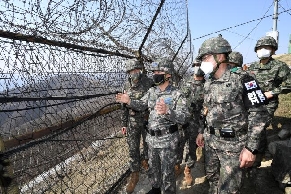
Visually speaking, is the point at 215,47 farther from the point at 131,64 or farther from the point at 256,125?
the point at 131,64

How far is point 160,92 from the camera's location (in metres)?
2.94

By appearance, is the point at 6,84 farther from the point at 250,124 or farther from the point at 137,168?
the point at 137,168

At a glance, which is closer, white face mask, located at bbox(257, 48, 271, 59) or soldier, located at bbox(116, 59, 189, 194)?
soldier, located at bbox(116, 59, 189, 194)

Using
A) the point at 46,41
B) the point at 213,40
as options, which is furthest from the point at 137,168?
the point at 46,41

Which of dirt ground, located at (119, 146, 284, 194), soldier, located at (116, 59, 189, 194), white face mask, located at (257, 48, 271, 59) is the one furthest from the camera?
white face mask, located at (257, 48, 271, 59)

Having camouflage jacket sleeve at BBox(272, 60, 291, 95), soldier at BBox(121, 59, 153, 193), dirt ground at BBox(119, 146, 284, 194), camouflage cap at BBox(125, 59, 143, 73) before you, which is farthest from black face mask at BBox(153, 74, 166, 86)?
camouflage jacket sleeve at BBox(272, 60, 291, 95)

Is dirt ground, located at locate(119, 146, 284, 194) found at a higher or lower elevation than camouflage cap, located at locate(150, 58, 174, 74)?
lower

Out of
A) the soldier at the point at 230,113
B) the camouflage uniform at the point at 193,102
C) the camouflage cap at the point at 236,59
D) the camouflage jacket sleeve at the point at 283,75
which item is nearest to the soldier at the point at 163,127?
the soldier at the point at 230,113

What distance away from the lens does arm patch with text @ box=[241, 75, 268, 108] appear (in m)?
2.28

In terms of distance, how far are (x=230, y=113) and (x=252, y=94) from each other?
0.28 m

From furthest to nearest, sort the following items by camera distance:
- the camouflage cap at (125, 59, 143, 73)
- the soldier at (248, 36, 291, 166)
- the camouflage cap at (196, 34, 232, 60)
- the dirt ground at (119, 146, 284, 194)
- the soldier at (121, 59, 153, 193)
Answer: the soldier at (248, 36, 291, 166) < the soldier at (121, 59, 153, 193) < the camouflage cap at (125, 59, 143, 73) < the dirt ground at (119, 146, 284, 194) < the camouflage cap at (196, 34, 232, 60)

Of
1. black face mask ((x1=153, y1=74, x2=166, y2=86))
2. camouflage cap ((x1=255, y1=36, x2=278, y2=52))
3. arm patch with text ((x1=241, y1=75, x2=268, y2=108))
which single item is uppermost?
camouflage cap ((x1=255, y1=36, x2=278, y2=52))

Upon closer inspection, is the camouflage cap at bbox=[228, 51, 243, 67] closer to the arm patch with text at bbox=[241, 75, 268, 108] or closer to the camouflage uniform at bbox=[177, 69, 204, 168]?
the camouflage uniform at bbox=[177, 69, 204, 168]

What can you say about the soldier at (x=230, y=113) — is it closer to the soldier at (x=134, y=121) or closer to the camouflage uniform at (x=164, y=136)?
the camouflage uniform at (x=164, y=136)
